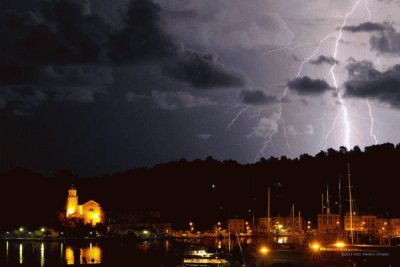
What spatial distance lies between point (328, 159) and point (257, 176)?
66.5 ft

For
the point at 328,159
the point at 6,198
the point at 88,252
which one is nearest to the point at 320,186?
the point at 328,159

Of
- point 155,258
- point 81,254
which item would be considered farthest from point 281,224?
point 155,258

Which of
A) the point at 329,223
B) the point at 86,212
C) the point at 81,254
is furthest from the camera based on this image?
the point at 329,223

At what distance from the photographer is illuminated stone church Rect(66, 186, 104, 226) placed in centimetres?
12525

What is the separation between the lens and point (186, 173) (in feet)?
581

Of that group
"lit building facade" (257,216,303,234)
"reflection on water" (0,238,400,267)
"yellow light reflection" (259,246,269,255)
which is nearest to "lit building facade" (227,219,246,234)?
"lit building facade" (257,216,303,234)

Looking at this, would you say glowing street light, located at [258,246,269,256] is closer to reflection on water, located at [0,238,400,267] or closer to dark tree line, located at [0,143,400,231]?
reflection on water, located at [0,238,400,267]

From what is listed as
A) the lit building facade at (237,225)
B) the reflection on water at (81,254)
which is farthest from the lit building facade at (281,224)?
the reflection on water at (81,254)

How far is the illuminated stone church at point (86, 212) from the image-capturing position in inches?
4931

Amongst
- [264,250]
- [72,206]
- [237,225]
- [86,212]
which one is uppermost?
[72,206]

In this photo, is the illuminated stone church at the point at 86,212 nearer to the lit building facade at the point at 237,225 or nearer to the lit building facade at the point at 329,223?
the lit building facade at the point at 237,225

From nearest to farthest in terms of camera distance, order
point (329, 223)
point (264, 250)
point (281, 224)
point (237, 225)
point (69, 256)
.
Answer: point (264, 250), point (69, 256), point (237, 225), point (329, 223), point (281, 224)

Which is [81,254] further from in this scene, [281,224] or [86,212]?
→ [281,224]

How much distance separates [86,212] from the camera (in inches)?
4946
